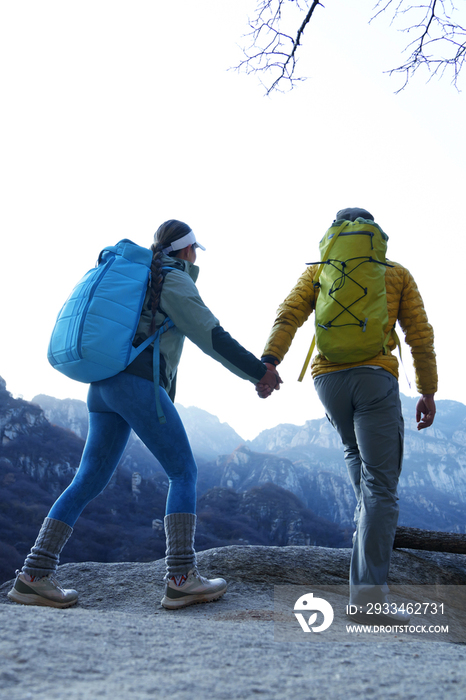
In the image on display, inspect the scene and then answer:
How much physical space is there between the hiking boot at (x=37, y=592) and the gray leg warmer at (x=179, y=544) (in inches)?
21.1

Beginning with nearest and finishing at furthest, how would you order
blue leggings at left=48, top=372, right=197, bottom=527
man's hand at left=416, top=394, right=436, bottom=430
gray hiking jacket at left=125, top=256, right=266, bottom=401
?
blue leggings at left=48, top=372, right=197, bottom=527, gray hiking jacket at left=125, top=256, right=266, bottom=401, man's hand at left=416, top=394, right=436, bottom=430

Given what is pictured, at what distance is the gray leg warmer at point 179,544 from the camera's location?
2.01m

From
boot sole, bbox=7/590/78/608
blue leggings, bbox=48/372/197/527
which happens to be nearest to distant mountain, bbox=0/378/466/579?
boot sole, bbox=7/590/78/608

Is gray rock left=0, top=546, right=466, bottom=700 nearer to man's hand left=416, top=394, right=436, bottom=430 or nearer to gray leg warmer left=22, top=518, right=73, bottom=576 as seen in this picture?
gray leg warmer left=22, top=518, right=73, bottom=576

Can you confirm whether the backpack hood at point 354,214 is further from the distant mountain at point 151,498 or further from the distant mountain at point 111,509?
the distant mountain at point 111,509

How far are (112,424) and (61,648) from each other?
133 centimetres

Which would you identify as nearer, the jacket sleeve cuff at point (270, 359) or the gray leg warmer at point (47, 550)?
the gray leg warmer at point (47, 550)

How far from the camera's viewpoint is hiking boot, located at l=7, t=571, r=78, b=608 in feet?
6.33

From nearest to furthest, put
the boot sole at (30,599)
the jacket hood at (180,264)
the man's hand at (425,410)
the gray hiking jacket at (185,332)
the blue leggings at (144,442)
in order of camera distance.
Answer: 1. the boot sole at (30,599)
2. the blue leggings at (144,442)
3. the gray hiking jacket at (185,332)
4. the jacket hood at (180,264)
5. the man's hand at (425,410)

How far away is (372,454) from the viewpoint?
213cm

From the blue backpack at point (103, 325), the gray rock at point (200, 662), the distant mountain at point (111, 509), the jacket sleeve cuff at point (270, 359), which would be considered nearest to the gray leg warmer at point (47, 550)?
the gray rock at point (200, 662)

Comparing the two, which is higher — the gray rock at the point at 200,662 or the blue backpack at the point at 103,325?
the blue backpack at the point at 103,325

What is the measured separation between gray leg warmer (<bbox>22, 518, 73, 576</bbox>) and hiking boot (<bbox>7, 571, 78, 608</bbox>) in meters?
0.03

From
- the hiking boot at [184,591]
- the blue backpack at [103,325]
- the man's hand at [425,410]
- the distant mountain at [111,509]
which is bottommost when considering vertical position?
the distant mountain at [111,509]
